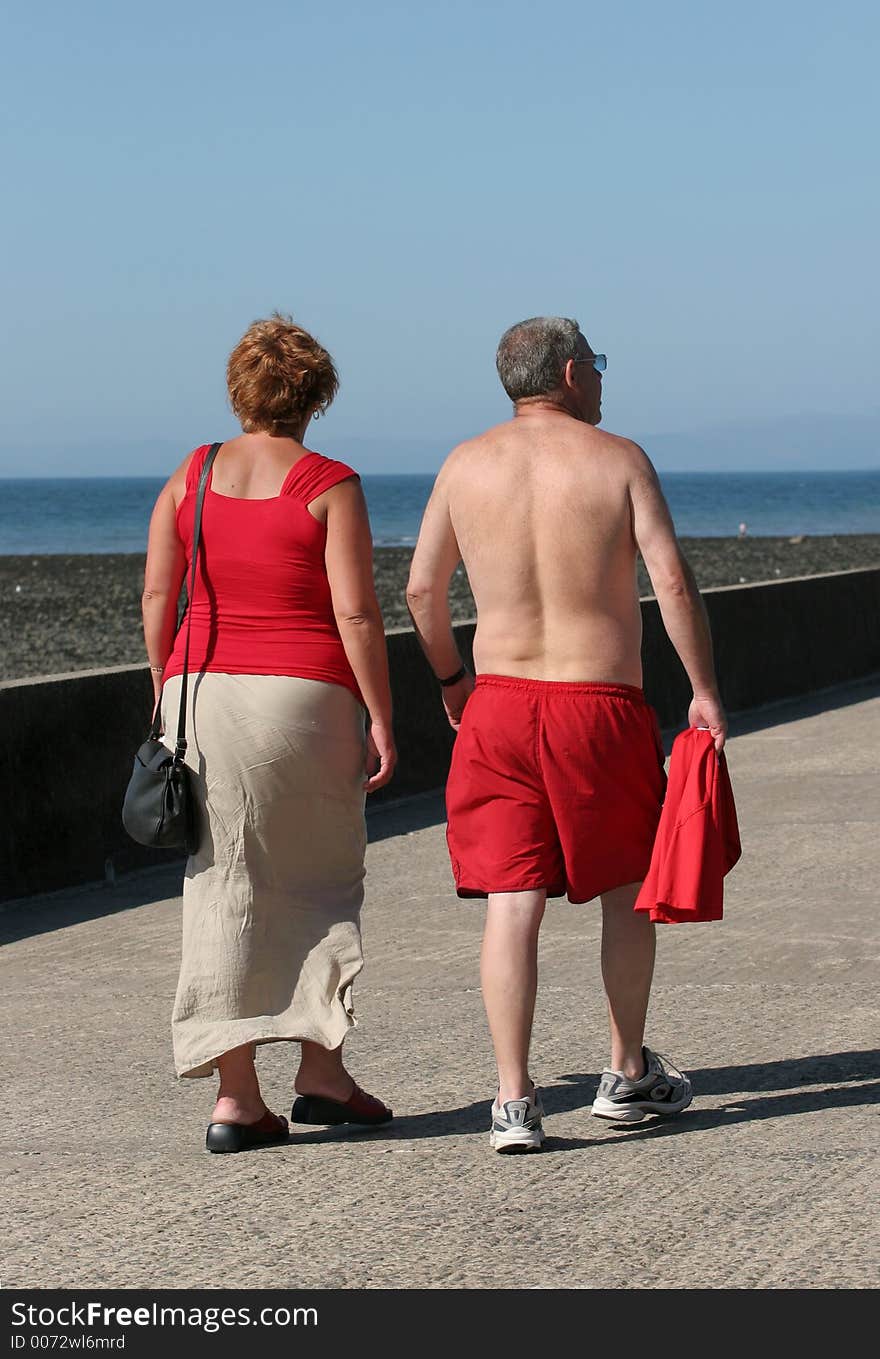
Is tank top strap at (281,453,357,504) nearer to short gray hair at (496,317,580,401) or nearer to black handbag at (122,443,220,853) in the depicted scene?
black handbag at (122,443,220,853)

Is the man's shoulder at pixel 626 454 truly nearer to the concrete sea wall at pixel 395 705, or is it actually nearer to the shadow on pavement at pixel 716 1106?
the shadow on pavement at pixel 716 1106

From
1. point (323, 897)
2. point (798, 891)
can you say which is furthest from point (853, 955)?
point (323, 897)

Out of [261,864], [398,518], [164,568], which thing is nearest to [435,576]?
[164,568]

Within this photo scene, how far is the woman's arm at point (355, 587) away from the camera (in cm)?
454

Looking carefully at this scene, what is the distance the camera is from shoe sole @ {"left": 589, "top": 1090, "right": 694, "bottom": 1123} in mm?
4719

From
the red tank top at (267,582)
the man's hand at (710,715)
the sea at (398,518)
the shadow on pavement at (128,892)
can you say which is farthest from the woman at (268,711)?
the sea at (398,518)

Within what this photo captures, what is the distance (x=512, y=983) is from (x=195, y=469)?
138 centimetres

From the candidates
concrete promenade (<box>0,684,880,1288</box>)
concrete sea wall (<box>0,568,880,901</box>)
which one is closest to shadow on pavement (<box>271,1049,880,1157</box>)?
concrete promenade (<box>0,684,880,1288</box>)

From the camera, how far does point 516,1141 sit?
4.50 metres

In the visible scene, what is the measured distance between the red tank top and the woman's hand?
0.46 ft

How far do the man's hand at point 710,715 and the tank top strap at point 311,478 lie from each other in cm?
95

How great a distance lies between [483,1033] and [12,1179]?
164 cm

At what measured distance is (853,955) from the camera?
646 centimetres
